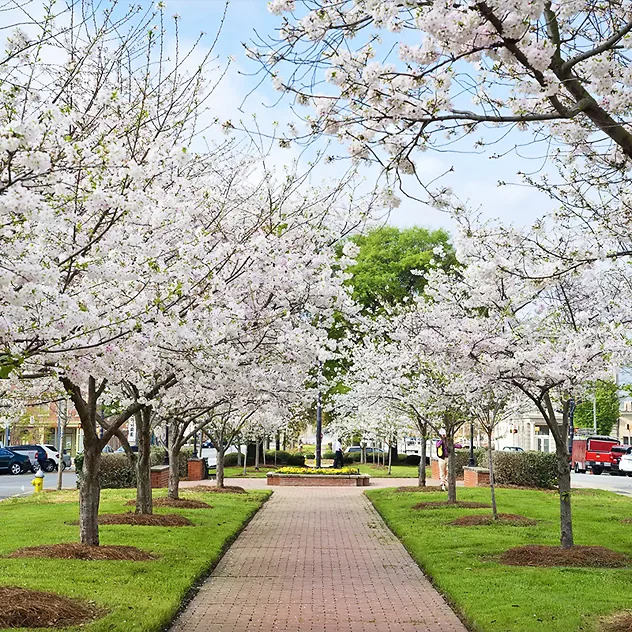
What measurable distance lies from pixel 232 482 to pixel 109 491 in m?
8.58

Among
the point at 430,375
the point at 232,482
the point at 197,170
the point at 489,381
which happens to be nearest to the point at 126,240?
the point at 197,170

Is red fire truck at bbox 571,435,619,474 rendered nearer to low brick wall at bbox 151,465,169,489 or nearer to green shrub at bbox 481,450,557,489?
green shrub at bbox 481,450,557,489

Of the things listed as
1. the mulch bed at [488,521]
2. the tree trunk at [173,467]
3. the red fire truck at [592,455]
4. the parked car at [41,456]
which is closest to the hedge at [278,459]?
the parked car at [41,456]

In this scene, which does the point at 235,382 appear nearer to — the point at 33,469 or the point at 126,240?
the point at 126,240

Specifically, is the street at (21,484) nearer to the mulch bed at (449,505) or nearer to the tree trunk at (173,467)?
the tree trunk at (173,467)

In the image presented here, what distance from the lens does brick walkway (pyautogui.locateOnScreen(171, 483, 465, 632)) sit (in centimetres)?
848

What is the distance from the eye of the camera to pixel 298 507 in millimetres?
22625

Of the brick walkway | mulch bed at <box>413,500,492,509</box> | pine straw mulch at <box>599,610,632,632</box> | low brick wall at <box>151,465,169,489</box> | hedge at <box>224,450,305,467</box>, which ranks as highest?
hedge at <box>224,450,305,467</box>

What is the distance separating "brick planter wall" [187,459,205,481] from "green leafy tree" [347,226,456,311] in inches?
453

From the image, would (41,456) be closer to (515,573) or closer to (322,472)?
(322,472)

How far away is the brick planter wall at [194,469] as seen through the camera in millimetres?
34094

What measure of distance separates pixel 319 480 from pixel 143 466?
1634cm

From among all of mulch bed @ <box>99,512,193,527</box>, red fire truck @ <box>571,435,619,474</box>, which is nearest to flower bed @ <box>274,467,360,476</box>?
mulch bed @ <box>99,512,193,527</box>

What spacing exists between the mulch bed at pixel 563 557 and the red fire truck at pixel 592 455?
35601 millimetres
